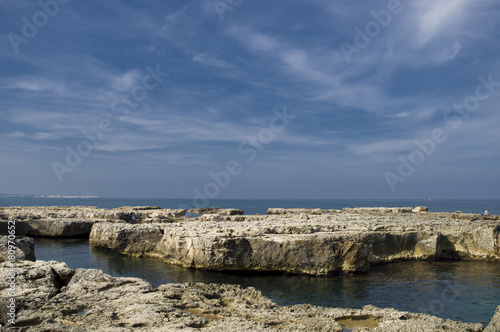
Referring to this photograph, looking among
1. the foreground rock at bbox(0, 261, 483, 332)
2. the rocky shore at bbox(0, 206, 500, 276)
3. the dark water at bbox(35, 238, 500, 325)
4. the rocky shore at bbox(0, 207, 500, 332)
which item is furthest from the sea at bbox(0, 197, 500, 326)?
the foreground rock at bbox(0, 261, 483, 332)

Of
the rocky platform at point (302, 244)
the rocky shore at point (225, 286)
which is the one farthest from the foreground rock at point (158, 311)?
the rocky platform at point (302, 244)

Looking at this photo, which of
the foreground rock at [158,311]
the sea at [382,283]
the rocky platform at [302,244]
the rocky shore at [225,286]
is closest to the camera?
the foreground rock at [158,311]

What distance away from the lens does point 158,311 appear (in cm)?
716

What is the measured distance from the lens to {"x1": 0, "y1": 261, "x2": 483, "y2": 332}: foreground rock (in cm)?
665

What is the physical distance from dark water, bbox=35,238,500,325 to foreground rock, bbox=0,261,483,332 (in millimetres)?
2383

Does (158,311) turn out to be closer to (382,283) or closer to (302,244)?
(302,244)

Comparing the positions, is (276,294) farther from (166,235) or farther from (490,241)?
(490,241)

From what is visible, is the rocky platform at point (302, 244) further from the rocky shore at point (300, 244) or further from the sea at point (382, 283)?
the sea at point (382, 283)

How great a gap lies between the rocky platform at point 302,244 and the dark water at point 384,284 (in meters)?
0.50

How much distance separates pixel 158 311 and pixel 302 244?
777 centimetres

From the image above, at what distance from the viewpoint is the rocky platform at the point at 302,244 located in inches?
542

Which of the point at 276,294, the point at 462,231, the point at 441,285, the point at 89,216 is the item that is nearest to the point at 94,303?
the point at 276,294

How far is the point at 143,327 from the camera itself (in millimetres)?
6449

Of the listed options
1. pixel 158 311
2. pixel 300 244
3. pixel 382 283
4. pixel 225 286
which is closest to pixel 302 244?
pixel 300 244
